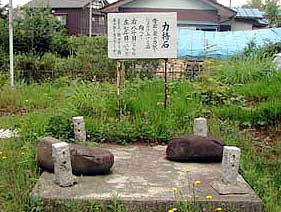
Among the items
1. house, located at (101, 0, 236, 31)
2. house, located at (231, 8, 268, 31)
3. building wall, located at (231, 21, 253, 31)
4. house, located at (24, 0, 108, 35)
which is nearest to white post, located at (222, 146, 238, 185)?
house, located at (101, 0, 236, 31)

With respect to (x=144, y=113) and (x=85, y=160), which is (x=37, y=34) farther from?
(x=85, y=160)

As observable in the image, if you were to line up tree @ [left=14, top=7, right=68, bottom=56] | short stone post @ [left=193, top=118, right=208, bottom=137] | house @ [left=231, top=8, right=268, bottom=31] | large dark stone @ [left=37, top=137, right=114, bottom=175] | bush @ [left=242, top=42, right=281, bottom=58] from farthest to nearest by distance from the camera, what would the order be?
house @ [left=231, top=8, right=268, bottom=31], tree @ [left=14, top=7, right=68, bottom=56], bush @ [left=242, top=42, right=281, bottom=58], short stone post @ [left=193, top=118, right=208, bottom=137], large dark stone @ [left=37, top=137, right=114, bottom=175]

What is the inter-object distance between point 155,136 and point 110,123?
64cm

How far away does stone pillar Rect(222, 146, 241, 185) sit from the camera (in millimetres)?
4027

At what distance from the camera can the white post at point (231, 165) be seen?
4.03m

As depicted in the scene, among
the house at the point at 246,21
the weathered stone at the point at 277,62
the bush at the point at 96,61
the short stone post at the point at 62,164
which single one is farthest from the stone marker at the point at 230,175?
the house at the point at 246,21

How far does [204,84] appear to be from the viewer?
8859 millimetres

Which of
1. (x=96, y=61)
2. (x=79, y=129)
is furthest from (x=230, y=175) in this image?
(x=96, y=61)

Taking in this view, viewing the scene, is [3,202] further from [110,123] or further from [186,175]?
[110,123]

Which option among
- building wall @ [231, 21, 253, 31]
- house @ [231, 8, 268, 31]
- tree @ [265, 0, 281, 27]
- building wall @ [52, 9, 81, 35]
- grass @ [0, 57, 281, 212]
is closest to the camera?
grass @ [0, 57, 281, 212]

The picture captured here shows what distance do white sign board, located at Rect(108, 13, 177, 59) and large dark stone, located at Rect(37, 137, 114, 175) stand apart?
292 cm

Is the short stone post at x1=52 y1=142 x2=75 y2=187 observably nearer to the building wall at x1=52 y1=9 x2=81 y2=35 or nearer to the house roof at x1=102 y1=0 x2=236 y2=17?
the house roof at x1=102 y1=0 x2=236 y2=17

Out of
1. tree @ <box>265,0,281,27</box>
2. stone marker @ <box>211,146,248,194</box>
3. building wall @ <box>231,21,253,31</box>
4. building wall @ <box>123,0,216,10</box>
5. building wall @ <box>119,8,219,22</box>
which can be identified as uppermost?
tree @ <box>265,0,281,27</box>

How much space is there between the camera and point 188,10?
72.8ft
